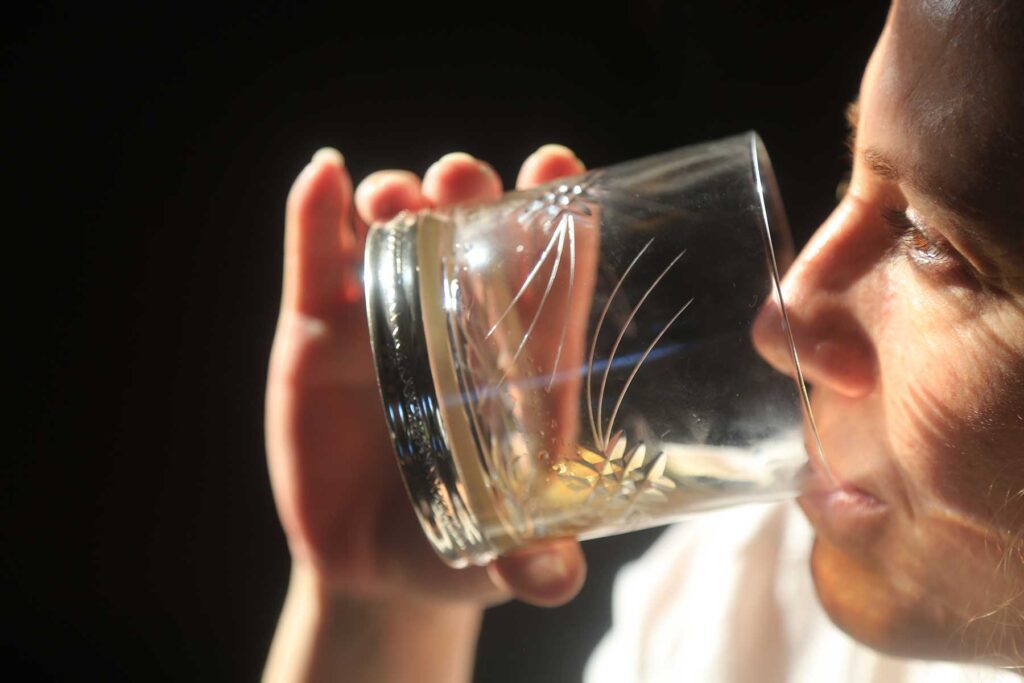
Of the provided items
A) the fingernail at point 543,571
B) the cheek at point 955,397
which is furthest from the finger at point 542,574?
the cheek at point 955,397

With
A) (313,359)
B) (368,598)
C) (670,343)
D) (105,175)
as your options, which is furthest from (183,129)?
(670,343)

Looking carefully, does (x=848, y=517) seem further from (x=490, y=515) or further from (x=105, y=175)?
(x=105, y=175)

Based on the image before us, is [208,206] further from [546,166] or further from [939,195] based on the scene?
[939,195]

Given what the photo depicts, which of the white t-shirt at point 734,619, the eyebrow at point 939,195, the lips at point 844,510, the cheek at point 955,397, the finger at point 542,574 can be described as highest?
the eyebrow at point 939,195

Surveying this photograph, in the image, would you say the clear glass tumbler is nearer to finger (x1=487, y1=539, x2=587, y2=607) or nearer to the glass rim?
the glass rim

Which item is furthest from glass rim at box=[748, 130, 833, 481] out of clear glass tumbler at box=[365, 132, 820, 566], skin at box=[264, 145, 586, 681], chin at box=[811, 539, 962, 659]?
skin at box=[264, 145, 586, 681]

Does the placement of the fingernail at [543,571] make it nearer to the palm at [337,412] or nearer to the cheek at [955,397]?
the palm at [337,412]
